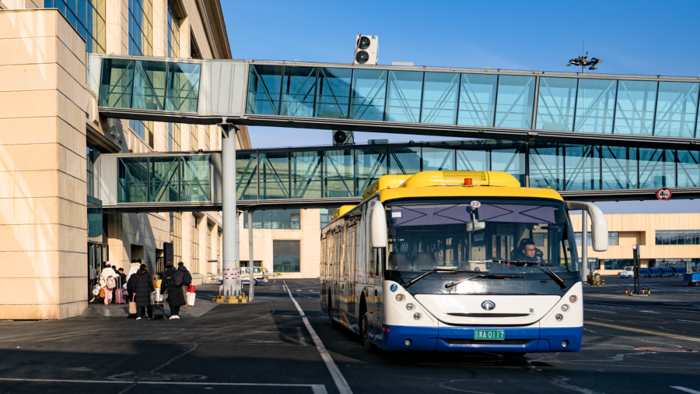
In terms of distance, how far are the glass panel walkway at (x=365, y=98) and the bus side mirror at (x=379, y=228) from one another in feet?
69.5

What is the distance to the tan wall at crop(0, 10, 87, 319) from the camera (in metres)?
20.3

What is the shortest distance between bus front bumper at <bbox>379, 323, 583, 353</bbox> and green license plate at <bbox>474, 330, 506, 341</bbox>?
41 millimetres

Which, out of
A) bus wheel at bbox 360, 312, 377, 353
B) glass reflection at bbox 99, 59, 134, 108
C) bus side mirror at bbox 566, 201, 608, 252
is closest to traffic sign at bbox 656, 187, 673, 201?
glass reflection at bbox 99, 59, 134, 108

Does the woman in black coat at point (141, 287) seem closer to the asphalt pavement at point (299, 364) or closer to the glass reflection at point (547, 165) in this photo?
the asphalt pavement at point (299, 364)

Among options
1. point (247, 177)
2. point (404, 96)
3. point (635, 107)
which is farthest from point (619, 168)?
point (247, 177)

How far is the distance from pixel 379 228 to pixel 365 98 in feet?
72.2

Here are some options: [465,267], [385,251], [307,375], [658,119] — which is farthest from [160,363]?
[658,119]

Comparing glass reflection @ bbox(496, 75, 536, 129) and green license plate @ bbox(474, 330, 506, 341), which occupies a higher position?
glass reflection @ bbox(496, 75, 536, 129)

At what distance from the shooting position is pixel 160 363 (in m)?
10.8

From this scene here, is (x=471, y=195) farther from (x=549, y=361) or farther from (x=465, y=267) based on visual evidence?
(x=549, y=361)

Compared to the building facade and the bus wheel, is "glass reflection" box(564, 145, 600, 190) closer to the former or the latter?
the building facade

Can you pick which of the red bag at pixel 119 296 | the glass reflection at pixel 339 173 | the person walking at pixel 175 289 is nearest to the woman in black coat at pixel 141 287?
the person walking at pixel 175 289

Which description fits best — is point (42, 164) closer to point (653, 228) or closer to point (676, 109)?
point (676, 109)

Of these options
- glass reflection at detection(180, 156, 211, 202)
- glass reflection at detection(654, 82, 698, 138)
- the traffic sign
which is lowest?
the traffic sign
